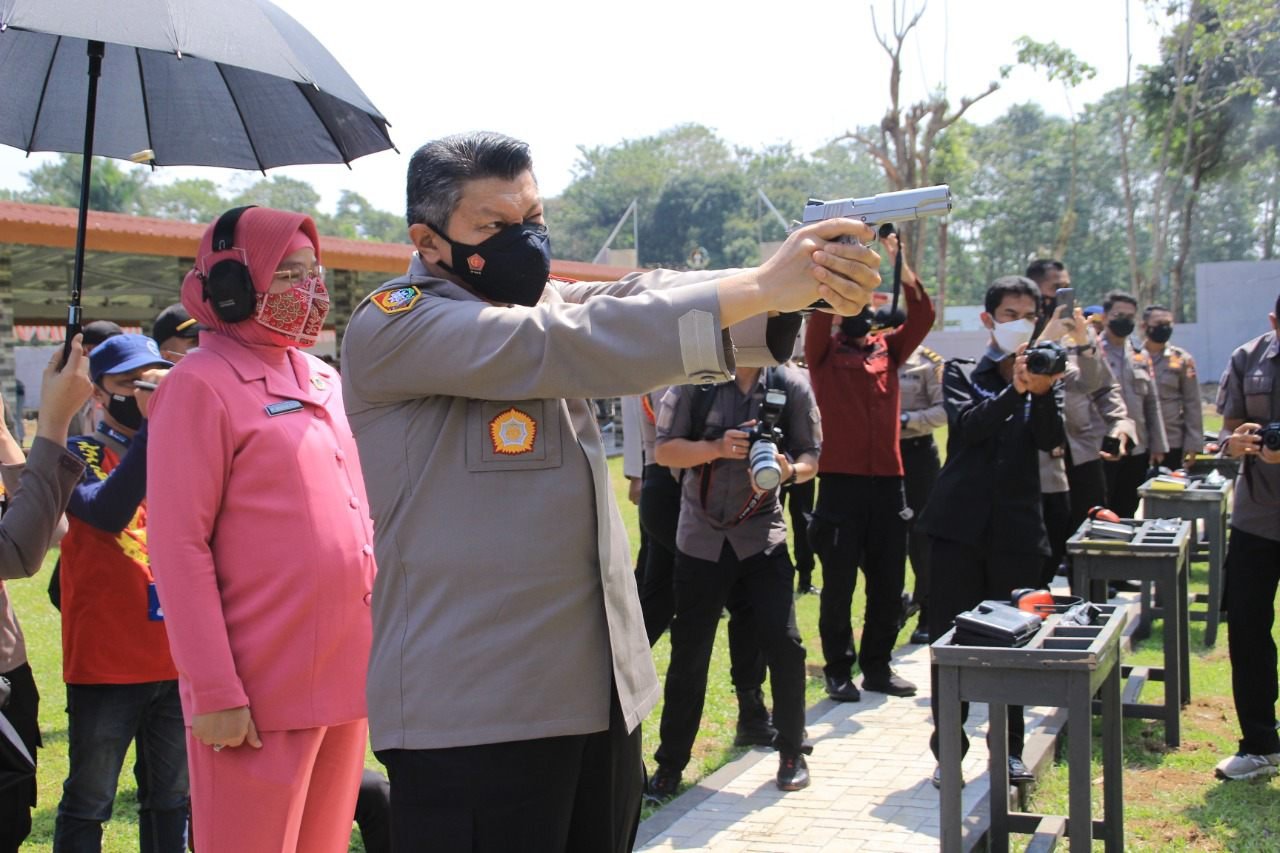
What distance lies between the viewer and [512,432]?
2189 millimetres

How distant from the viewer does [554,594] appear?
2.18 metres

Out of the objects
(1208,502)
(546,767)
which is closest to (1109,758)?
(546,767)

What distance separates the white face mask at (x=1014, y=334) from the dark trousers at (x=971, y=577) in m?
0.88

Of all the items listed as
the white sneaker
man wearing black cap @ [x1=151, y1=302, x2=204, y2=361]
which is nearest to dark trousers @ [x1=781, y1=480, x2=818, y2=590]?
the white sneaker

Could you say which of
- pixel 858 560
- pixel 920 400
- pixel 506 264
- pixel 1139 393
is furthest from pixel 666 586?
pixel 1139 393

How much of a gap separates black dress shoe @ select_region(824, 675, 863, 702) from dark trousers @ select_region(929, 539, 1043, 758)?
1411 millimetres

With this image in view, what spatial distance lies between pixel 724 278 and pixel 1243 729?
4.46 m

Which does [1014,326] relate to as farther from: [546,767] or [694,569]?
[546,767]

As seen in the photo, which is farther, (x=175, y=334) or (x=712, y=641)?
(x=712, y=641)

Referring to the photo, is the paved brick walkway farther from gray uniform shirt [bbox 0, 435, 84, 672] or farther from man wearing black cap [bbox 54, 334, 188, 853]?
gray uniform shirt [bbox 0, 435, 84, 672]

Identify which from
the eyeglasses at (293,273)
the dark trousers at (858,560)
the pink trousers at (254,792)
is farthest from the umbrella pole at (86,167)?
the dark trousers at (858,560)

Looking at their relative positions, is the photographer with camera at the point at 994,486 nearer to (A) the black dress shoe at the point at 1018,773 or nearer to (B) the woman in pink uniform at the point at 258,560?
(A) the black dress shoe at the point at 1018,773

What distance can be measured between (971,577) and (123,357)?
3.43 meters

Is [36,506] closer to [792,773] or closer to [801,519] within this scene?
[792,773]
